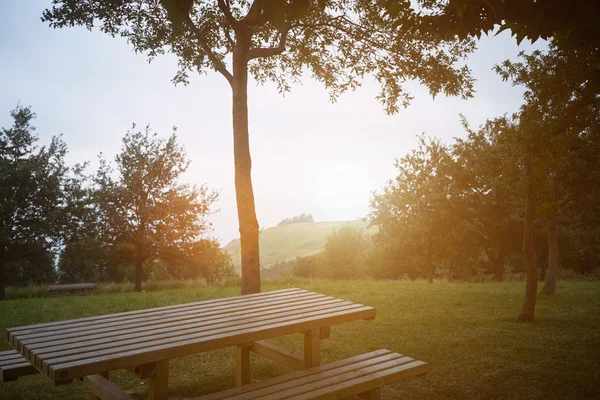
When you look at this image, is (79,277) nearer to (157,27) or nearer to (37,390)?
(157,27)

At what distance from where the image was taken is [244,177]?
963cm

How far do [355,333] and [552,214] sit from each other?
4896 mm

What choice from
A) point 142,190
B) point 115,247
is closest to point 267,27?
point 142,190

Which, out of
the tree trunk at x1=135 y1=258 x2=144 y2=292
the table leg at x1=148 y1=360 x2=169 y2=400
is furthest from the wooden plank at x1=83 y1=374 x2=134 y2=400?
the tree trunk at x1=135 y1=258 x2=144 y2=292

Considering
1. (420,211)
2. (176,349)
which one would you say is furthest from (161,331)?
(420,211)

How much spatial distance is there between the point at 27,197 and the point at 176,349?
87.5ft

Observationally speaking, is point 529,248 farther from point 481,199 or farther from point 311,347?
point 481,199

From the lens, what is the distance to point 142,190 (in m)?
23.6

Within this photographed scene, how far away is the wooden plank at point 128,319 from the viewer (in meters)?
4.51

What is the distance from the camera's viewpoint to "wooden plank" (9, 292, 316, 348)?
451cm

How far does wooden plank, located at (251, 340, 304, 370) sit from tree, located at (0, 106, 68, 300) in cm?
2407

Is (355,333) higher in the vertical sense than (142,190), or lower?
lower

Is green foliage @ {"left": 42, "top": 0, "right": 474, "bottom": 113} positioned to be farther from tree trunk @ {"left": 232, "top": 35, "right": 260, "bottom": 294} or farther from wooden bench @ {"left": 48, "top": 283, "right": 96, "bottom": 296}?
wooden bench @ {"left": 48, "top": 283, "right": 96, "bottom": 296}

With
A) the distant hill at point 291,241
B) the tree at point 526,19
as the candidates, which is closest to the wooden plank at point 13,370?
the tree at point 526,19
